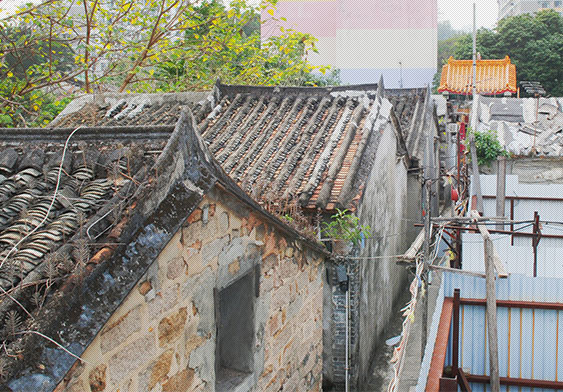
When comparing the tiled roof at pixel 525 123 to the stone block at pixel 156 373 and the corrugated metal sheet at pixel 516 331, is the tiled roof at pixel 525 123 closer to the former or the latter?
the corrugated metal sheet at pixel 516 331

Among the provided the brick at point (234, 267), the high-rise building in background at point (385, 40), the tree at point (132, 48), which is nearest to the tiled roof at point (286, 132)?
the tree at point (132, 48)

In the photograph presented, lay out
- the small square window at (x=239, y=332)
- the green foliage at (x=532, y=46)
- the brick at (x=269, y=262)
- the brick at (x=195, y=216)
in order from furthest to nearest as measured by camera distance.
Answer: the green foliage at (x=532, y=46) → the brick at (x=269, y=262) → the small square window at (x=239, y=332) → the brick at (x=195, y=216)

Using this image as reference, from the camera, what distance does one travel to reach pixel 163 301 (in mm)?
3256

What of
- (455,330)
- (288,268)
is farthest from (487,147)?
(288,268)

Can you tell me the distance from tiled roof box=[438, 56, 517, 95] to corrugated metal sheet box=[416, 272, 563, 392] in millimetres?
19495

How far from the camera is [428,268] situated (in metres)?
6.39

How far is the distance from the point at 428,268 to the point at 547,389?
2.00 metres

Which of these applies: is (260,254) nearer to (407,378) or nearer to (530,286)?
(530,286)

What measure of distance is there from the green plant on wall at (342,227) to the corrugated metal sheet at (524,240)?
1953 mm

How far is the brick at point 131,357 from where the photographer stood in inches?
113

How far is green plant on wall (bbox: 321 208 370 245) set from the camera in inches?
281

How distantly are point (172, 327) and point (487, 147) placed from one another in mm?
10461

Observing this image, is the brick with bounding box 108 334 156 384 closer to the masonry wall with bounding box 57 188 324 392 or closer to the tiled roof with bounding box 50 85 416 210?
the masonry wall with bounding box 57 188 324 392

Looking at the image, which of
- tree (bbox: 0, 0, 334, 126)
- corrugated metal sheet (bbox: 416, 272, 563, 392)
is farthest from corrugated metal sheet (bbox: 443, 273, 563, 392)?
tree (bbox: 0, 0, 334, 126)
